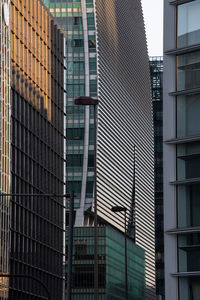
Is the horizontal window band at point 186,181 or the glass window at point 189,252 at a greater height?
the horizontal window band at point 186,181

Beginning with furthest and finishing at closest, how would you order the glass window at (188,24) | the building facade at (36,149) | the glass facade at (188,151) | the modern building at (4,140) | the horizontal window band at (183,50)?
the building facade at (36,149), the modern building at (4,140), the glass window at (188,24), the horizontal window band at (183,50), the glass facade at (188,151)

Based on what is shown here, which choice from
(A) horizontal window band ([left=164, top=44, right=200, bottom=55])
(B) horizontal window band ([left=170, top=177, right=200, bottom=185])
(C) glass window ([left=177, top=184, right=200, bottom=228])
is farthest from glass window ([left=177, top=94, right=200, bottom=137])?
(C) glass window ([left=177, top=184, right=200, bottom=228])

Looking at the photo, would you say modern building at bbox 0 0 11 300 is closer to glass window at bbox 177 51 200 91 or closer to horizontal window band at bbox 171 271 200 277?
glass window at bbox 177 51 200 91

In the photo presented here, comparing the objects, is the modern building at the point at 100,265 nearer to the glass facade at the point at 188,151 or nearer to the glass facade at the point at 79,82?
the glass facade at the point at 79,82

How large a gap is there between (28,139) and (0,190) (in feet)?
46.5

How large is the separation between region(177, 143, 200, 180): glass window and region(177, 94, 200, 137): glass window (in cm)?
50

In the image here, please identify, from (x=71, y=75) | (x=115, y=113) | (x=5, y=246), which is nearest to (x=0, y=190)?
(x=5, y=246)

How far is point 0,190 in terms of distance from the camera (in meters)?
88.5

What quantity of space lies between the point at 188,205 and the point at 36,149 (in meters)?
73.7

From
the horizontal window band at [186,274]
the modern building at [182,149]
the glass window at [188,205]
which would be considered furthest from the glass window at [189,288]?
the glass window at [188,205]

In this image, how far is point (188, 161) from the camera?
32500 mm

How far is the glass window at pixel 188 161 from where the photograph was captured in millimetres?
32094

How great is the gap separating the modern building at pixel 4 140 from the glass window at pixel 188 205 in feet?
187

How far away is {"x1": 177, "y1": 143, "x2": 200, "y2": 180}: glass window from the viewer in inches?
1264
